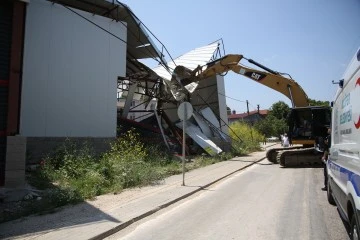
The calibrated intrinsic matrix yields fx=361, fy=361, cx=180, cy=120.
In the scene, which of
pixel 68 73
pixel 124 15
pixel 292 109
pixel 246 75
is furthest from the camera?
pixel 246 75

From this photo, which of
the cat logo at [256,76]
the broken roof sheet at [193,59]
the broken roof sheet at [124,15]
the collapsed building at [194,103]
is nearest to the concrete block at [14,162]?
the broken roof sheet at [124,15]

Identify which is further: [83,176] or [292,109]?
[292,109]

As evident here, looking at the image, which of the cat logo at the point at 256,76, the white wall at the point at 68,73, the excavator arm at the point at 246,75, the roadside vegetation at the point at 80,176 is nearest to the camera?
the roadside vegetation at the point at 80,176

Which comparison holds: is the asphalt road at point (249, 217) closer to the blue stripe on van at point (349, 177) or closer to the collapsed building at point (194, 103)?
the blue stripe on van at point (349, 177)

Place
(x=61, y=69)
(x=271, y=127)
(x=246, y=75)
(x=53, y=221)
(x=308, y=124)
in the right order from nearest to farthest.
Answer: (x=53, y=221) < (x=61, y=69) < (x=308, y=124) < (x=246, y=75) < (x=271, y=127)

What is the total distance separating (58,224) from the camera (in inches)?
273

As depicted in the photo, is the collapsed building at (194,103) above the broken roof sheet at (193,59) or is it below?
below

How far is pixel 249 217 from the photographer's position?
7531 mm

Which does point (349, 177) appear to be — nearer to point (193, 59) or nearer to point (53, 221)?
point (53, 221)

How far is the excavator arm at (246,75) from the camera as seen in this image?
62.8 feet

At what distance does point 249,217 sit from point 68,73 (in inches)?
430

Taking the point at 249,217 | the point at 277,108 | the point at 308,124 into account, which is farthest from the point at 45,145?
the point at 277,108

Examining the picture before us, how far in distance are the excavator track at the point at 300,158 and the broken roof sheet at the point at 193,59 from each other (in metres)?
9.08

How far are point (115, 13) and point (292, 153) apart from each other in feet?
36.4
